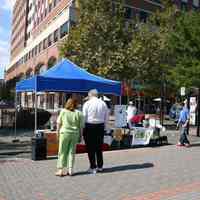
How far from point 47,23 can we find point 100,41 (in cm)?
4908

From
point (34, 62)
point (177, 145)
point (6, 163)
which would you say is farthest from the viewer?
point (34, 62)

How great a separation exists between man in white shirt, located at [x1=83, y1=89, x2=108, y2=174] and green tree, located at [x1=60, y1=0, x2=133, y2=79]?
17455 millimetres

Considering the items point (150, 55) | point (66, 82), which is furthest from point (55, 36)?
point (66, 82)

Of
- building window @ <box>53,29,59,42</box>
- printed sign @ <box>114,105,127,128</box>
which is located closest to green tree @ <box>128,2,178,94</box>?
printed sign @ <box>114,105,127,128</box>

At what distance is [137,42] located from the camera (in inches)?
1189

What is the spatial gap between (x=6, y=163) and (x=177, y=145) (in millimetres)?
7663

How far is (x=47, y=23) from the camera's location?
77562 mm

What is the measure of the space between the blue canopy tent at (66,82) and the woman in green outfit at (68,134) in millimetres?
4463

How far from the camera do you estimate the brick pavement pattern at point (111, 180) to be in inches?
321

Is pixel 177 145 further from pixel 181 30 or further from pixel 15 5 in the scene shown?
pixel 15 5

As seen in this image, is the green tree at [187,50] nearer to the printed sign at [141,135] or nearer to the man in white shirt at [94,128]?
the printed sign at [141,135]

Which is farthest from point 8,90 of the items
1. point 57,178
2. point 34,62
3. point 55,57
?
point 57,178

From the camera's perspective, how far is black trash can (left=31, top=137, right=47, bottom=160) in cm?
1261

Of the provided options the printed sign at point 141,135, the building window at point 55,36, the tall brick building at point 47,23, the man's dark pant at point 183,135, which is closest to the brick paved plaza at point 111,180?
the printed sign at point 141,135
